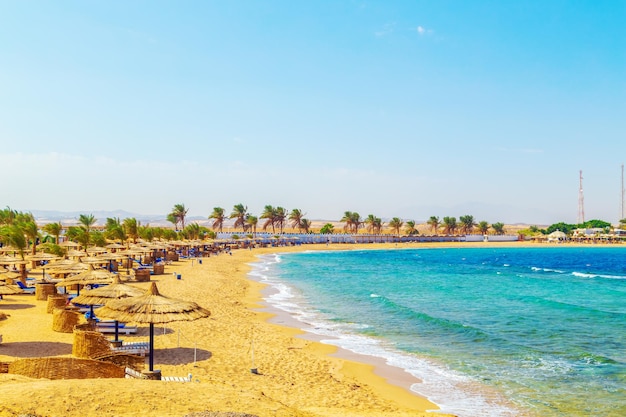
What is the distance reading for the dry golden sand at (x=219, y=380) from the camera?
25.5ft

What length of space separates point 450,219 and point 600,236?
42822mm

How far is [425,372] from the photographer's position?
49.1 feet

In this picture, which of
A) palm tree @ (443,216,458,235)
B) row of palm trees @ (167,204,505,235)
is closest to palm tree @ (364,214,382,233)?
row of palm trees @ (167,204,505,235)

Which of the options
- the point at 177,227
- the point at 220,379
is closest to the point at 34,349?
the point at 220,379

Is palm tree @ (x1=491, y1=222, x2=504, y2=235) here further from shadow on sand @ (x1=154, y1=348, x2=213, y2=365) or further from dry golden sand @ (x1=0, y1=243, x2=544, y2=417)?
shadow on sand @ (x1=154, y1=348, x2=213, y2=365)

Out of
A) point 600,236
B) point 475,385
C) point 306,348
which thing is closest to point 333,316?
point 306,348

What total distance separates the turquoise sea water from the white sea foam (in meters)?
0.03

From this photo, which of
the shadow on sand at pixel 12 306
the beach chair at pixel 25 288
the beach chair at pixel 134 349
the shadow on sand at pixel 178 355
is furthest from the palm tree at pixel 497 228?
the beach chair at pixel 134 349

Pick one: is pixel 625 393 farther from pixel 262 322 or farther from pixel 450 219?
pixel 450 219

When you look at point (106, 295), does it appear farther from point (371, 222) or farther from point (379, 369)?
point (371, 222)

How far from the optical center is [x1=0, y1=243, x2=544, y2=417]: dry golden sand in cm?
776

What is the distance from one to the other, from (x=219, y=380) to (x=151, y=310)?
2.32 metres

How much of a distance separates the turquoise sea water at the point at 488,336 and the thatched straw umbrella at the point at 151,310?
6.52 metres

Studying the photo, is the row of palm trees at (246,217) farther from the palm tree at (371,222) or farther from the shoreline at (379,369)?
the shoreline at (379,369)
